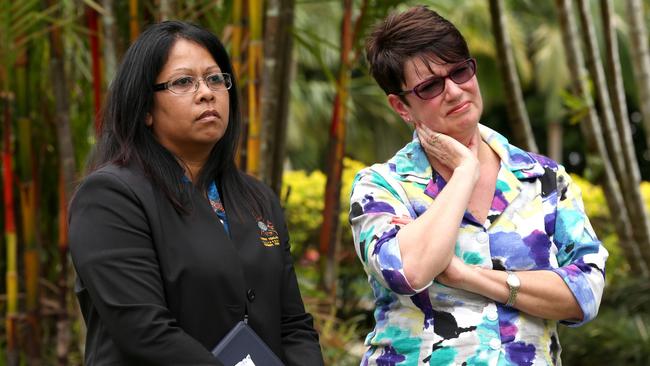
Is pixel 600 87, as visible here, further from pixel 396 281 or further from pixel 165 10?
pixel 396 281

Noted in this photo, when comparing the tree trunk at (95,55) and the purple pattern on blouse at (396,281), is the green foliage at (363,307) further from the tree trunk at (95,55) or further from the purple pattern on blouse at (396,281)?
the purple pattern on blouse at (396,281)

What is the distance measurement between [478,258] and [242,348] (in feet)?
1.97

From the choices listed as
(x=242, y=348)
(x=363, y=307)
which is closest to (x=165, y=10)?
(x=242, y=348)

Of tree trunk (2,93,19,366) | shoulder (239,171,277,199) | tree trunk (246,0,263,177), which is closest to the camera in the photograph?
shoulder (239,171,277,199)

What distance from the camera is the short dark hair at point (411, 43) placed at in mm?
2555

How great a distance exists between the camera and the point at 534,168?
263cm

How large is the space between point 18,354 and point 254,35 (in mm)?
2058

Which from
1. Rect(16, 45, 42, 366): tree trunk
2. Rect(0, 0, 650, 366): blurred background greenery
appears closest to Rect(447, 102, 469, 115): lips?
Rect(0, 0, 650, 366): blurred background greenery

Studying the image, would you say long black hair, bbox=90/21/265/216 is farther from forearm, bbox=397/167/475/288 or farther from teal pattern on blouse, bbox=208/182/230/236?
forearm, bbox=397/167/475/288

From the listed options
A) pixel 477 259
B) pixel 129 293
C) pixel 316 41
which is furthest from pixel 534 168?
pixel 316 41

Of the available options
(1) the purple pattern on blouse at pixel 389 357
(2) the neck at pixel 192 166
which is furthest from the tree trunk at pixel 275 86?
(1) the purple pattern on blouse at pixel 389 357

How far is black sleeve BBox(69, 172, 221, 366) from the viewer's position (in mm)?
2318

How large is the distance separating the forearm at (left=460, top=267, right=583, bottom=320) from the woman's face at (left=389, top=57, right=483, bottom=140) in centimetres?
37

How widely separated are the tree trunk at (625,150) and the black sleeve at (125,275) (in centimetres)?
471
